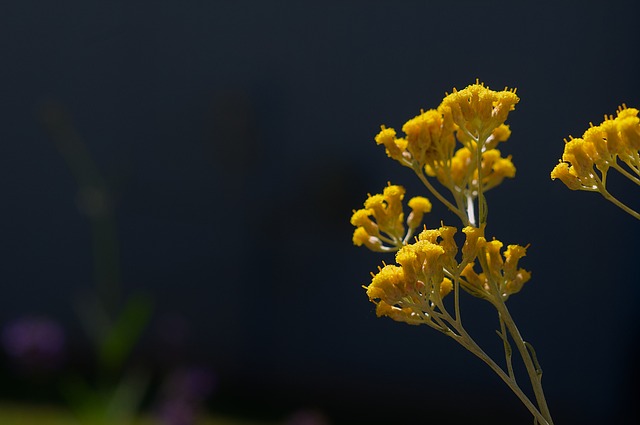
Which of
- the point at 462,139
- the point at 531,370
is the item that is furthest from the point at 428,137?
the point at 531,370

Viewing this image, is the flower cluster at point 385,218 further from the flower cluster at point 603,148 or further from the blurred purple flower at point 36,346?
the blurred purple flower at point 36,346

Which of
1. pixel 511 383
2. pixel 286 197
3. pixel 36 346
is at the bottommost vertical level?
pixel 36 346

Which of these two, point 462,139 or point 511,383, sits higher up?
point 462,139

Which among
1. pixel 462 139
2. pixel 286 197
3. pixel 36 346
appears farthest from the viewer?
pixel 286 197

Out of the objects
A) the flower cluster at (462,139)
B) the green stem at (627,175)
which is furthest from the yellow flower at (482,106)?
the green stem at (627,175)

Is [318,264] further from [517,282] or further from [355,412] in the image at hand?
[517,282]

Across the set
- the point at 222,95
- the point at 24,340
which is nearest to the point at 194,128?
the point at 222,95

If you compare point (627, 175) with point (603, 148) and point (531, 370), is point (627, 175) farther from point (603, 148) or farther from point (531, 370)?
point (531, 370)
